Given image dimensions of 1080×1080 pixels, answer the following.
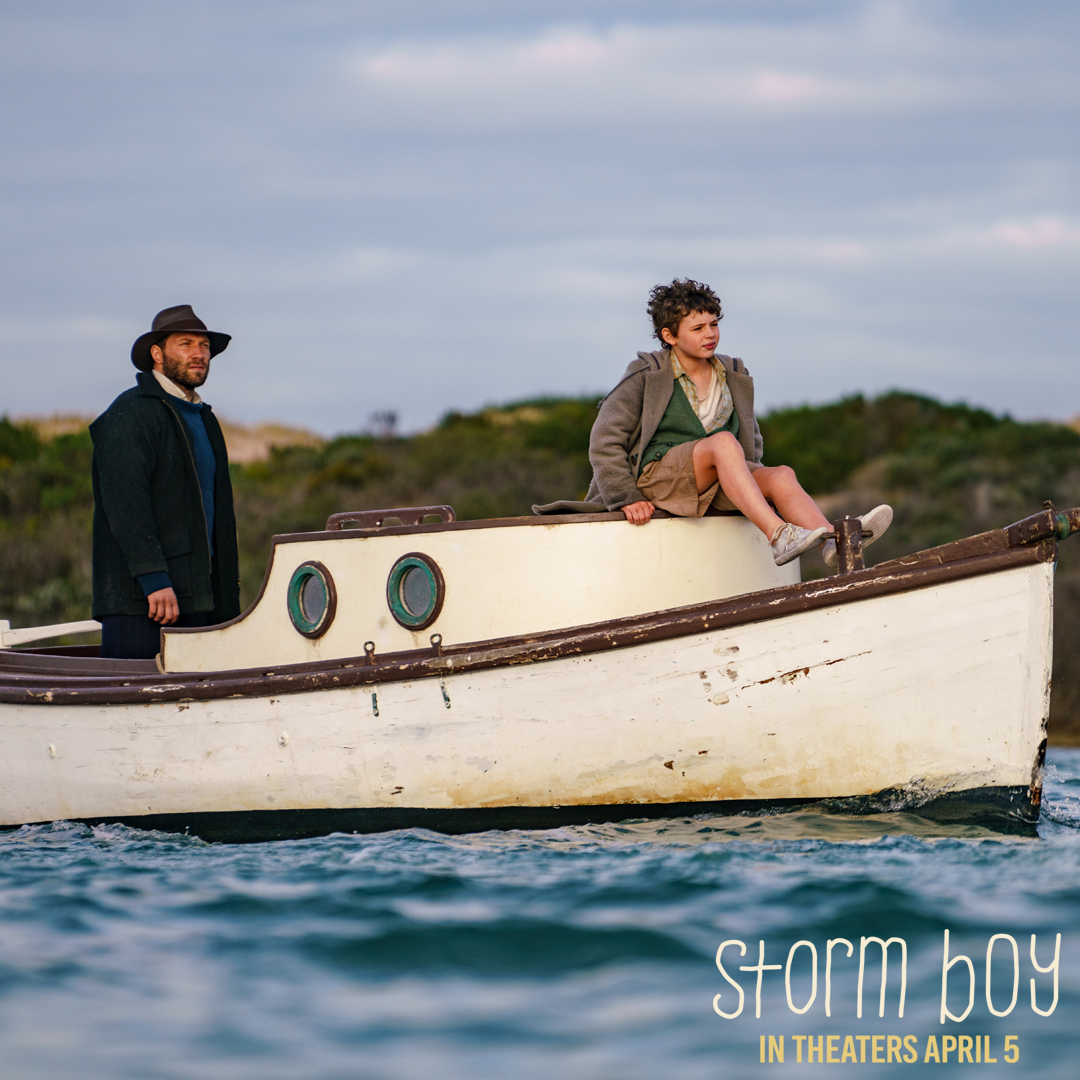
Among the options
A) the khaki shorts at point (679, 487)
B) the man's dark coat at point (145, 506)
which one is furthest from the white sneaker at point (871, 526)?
the man's dark coat at point (145, 506)

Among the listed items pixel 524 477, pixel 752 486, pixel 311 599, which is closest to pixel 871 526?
pixel 752 486

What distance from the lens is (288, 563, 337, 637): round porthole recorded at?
228 inches

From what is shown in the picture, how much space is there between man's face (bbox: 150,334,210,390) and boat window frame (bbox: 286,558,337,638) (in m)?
1.10

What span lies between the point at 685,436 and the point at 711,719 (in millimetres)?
1256

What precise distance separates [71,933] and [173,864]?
0.97m

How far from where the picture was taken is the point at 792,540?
16.4 ft

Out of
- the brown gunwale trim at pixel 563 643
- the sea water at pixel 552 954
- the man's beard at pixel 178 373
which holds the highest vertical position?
the man's beard at pixel 178 373

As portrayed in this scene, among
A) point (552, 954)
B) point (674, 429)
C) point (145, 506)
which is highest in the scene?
point (674, 429)

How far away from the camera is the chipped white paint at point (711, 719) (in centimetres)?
482

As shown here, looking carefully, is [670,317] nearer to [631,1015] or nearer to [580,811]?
[580,811]

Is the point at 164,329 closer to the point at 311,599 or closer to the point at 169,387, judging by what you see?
the point at 169,387

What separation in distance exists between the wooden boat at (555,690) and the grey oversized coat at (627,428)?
0.23 metres

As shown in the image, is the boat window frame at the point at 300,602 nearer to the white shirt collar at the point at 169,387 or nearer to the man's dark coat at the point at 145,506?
the man's dark coat at the point at 145,506

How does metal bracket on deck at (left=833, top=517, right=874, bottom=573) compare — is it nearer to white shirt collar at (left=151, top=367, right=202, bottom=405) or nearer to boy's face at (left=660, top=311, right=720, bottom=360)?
boy's face at (left=660, top=311, right=720, bottom=360)
